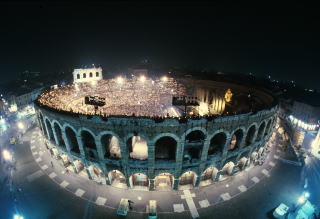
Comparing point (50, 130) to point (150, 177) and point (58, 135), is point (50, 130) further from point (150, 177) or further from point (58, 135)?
point (150, 177)

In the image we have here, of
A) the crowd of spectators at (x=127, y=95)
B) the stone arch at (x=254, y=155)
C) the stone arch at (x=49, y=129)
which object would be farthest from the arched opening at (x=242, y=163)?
the stone arch at (x=49, y=129)

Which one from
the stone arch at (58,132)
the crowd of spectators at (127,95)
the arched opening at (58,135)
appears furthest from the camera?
the crowd of spectators at (127,95)

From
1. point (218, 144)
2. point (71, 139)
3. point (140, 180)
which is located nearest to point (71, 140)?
point (71, 139)

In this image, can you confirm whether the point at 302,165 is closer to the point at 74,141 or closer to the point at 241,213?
the point at 241,213

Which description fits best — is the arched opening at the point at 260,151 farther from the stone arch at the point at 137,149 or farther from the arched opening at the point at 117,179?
the arched opening at the point at 117,179

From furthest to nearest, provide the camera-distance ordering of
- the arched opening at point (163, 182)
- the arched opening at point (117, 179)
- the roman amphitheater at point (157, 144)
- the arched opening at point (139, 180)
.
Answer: the arched opening at point (139, 180), the arched opening at point (117, 179), the arched opening at point (163, 182), the roman amphitheater at point (157, 144)

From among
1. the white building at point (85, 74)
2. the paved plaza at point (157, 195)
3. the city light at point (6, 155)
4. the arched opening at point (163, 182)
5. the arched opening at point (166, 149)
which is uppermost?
the white building at point (85, 74)
